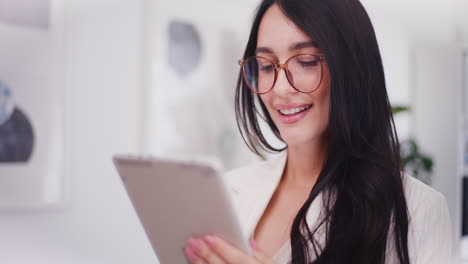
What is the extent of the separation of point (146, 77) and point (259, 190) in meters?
1.58

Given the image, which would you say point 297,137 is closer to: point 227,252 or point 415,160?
point 227,252

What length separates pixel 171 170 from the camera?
1004 millimetres

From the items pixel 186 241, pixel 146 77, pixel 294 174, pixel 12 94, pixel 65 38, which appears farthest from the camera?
pixel 146 77

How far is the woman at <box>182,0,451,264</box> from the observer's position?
1303 millimetres

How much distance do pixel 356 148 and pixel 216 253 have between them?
0.48 meters

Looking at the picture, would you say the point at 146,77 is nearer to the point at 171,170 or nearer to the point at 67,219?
the point at 67,219

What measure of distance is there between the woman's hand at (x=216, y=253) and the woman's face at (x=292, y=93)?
0.35 meters

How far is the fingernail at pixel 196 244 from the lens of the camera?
1.09 meters

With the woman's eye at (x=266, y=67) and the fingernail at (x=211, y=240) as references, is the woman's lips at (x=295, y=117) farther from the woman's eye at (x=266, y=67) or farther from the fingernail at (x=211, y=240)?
the fingernail at (x=211, y=240)

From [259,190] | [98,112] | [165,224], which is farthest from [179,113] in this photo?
[165,224]

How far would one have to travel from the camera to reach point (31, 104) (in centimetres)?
251

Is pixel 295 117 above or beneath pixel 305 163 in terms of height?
above

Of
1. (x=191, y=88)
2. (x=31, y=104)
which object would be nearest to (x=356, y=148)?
(x=31, y=104)

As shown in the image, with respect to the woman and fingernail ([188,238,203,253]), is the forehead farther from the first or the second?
fingernail ([188,238,203,253])
